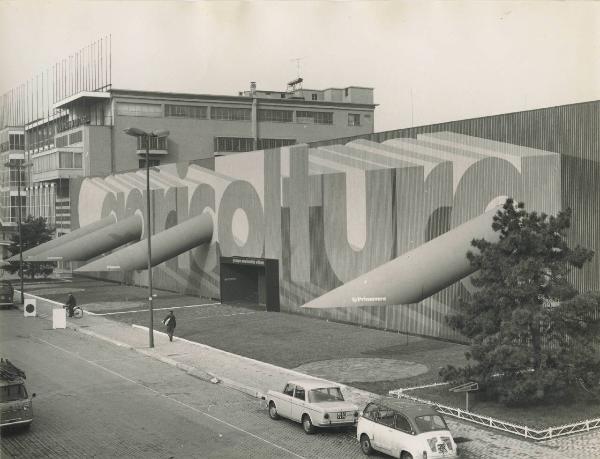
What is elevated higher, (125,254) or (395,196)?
(395,196)

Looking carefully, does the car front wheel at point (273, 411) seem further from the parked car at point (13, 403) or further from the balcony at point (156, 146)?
the balcony at point (156, 146)

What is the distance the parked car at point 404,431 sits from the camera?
17172 millimetres

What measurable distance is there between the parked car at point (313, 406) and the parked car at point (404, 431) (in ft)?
3.52

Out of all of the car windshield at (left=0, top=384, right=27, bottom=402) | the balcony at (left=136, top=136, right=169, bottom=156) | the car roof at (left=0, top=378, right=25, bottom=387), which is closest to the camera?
the car windshield at (left=0, top=384, right=27, bottom=402)

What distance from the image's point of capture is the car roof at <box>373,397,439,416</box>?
59.0ft

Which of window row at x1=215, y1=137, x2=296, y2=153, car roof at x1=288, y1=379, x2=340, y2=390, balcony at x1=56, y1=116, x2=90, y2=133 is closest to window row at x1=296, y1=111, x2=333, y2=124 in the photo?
window row at x1=215, y1=137, x2=296, y2=153

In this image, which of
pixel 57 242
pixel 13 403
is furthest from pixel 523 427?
pixel 57 242

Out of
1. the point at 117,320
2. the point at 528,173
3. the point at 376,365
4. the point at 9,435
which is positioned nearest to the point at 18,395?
the point at 9,435

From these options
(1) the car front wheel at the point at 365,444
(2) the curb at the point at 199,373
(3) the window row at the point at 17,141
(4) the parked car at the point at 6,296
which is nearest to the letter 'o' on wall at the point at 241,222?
(2) the curb at the point at 199,373

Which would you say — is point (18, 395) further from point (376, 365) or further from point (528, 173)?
point (528, 173)

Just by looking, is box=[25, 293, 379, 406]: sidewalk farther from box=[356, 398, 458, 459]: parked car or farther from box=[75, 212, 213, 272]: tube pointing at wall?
box=[356, 398, 458, 459]: parked car

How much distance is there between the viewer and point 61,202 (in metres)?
86.6

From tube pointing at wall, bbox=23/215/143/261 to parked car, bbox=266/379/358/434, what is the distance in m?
34.6

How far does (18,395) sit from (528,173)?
20862 mm
